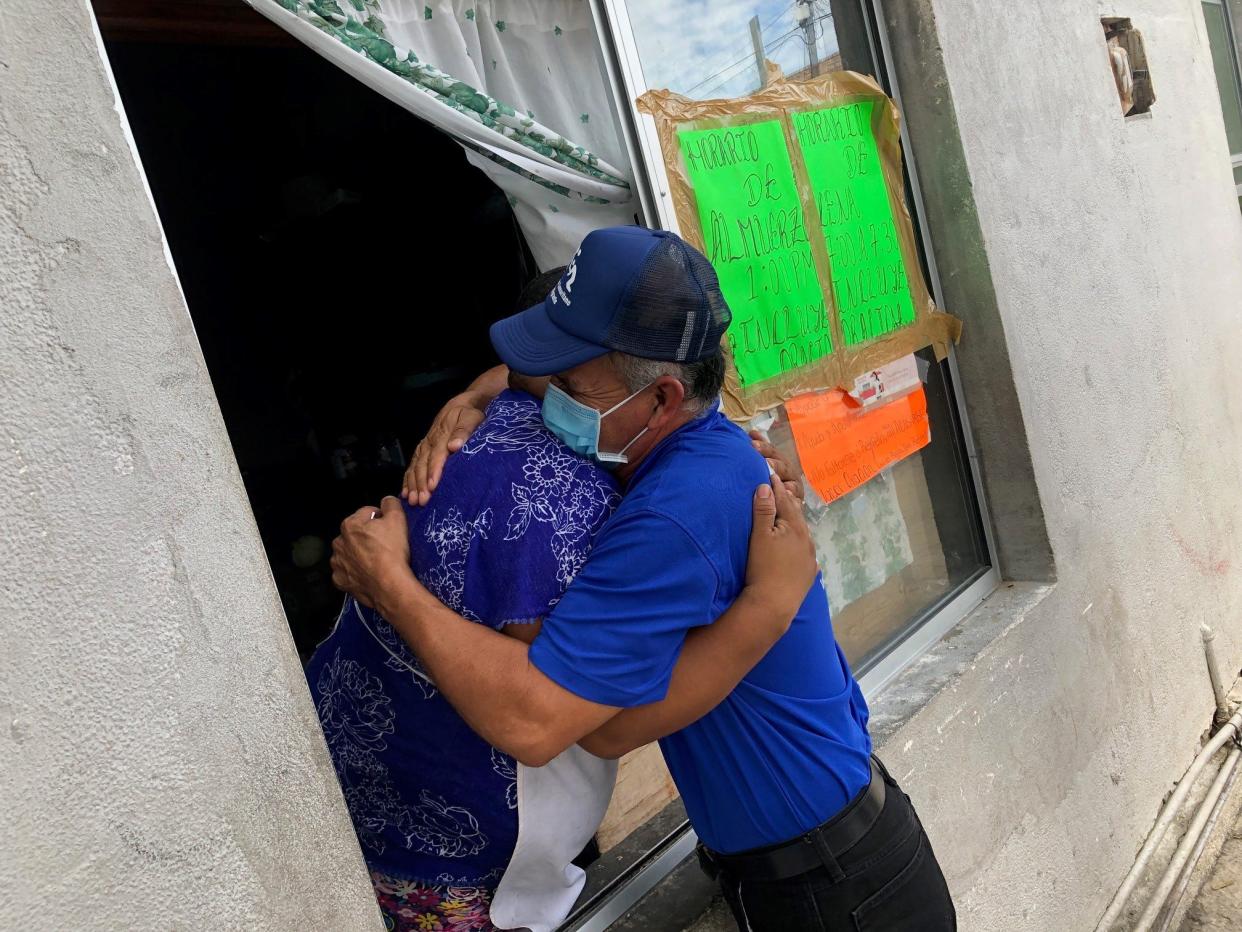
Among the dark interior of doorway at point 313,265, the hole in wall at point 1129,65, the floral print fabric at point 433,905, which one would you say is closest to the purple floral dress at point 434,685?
the floral print fabric at point 433,905

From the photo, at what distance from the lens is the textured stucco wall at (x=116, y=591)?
3.78 ft

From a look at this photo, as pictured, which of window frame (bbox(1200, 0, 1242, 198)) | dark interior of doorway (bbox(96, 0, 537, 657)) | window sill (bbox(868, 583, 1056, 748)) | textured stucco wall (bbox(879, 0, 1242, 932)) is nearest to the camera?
window sill (bbox(868, 583, 1056, 748))

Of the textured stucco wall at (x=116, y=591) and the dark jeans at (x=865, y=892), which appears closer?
the textured stucco wall at (x=116, y=591)

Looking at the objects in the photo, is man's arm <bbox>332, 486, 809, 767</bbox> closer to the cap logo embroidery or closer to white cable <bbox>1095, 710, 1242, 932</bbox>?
the cap logo embroidery

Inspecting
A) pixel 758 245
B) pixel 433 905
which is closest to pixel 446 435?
pixel 433 905

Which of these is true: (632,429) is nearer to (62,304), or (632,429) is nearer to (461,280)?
(62,304)

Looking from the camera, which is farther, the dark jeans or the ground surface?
the ground surface

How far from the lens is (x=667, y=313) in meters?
1.53

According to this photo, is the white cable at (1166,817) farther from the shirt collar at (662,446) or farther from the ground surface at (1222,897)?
the shirt collar at (662,446)

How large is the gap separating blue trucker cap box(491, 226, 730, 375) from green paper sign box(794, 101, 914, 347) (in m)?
1.47

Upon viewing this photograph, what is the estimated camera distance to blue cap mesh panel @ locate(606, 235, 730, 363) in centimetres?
152

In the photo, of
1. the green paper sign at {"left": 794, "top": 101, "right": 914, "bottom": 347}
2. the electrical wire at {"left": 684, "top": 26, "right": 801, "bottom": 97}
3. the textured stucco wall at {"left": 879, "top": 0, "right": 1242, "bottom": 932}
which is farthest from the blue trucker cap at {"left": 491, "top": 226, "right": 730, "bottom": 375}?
the textured stucco wall at {"left": 879, "top": 0, "right": 1242, "bottom": 932}

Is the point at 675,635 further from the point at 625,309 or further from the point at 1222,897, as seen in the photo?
the point at 1222,897

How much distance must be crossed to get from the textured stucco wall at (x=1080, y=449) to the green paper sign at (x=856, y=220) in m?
0.27
